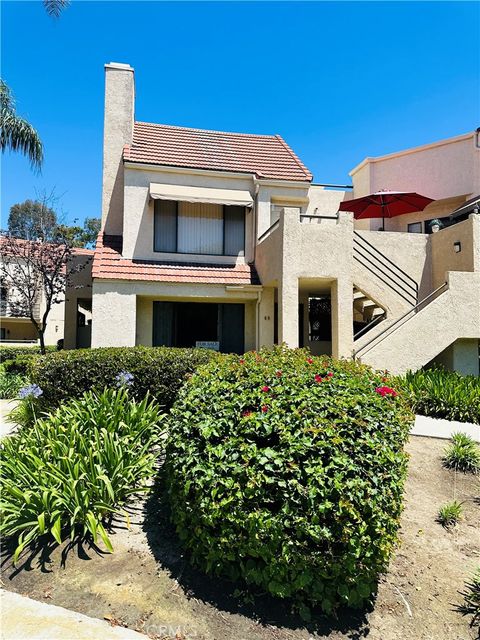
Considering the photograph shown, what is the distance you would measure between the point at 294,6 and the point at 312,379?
13.7 metres

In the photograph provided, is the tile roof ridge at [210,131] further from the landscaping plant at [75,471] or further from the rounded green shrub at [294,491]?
the rounded green shrub at [294,491]

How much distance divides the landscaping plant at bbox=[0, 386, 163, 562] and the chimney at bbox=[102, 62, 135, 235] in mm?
13685

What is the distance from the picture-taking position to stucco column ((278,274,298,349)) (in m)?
13.8

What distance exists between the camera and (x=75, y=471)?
15.6 feet

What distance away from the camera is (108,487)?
15.4 feet

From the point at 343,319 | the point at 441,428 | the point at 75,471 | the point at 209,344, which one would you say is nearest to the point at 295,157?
the point at 343,319

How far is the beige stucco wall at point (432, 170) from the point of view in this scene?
20031 millimetres

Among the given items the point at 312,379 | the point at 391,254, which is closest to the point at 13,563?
the point at 312,379

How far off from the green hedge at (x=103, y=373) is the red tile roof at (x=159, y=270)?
655cm

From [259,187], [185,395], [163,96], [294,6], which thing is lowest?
[185,395]

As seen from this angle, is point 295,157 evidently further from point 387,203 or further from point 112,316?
point 112,316

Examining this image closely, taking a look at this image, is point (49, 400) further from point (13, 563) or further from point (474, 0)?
point (474, 0)

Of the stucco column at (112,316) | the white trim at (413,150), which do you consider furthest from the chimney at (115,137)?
the white trim at (413,150)

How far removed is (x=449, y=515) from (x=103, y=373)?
791cm
